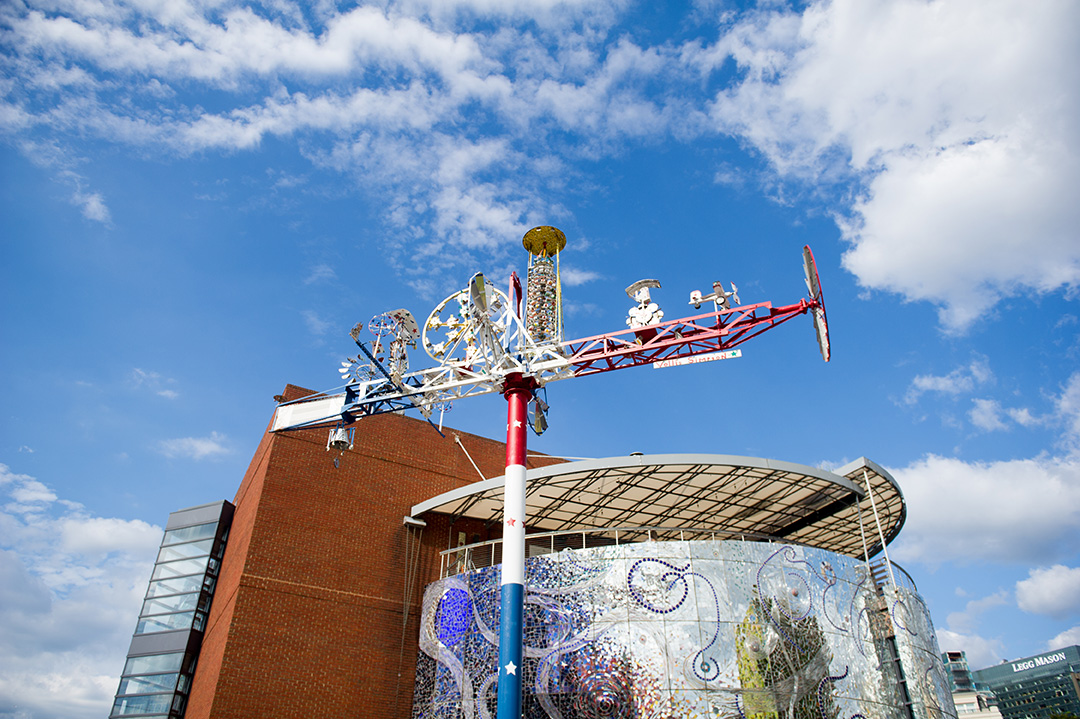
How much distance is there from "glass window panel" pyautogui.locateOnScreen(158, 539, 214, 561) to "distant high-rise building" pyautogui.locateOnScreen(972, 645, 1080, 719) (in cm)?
15025

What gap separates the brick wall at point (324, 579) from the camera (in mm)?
20562

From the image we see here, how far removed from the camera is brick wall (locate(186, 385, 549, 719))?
20.6m

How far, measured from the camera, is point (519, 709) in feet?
50.9

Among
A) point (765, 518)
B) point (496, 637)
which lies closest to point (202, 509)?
point (496, 637)

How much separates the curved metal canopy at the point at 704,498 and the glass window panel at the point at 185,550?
362 inches

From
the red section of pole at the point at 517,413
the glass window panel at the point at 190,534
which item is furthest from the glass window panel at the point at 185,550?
the red section of pole at the point at 517,413

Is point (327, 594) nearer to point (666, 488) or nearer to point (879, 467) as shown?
point (666, 488)

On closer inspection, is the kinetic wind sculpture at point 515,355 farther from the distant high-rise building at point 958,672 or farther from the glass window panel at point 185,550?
the distant high-rise building at point 958,672

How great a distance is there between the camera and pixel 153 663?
25.5m

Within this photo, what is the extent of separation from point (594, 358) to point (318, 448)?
1167 centimetres

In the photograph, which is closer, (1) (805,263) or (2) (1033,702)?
(1) (805,263)

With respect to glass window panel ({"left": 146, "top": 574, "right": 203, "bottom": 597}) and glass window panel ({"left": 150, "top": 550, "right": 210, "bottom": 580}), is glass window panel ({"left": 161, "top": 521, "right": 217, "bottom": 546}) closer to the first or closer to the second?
glass window panel ({"left": 150, "top": 550, "right": 210, "bottom": 580})

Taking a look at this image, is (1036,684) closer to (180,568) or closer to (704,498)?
(704,498)

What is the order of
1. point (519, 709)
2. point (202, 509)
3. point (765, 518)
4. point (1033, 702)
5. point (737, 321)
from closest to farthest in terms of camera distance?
point (519, 709)
point (737, 321)
point (765, 518)
point (202, 509)
point (1033, 702)
